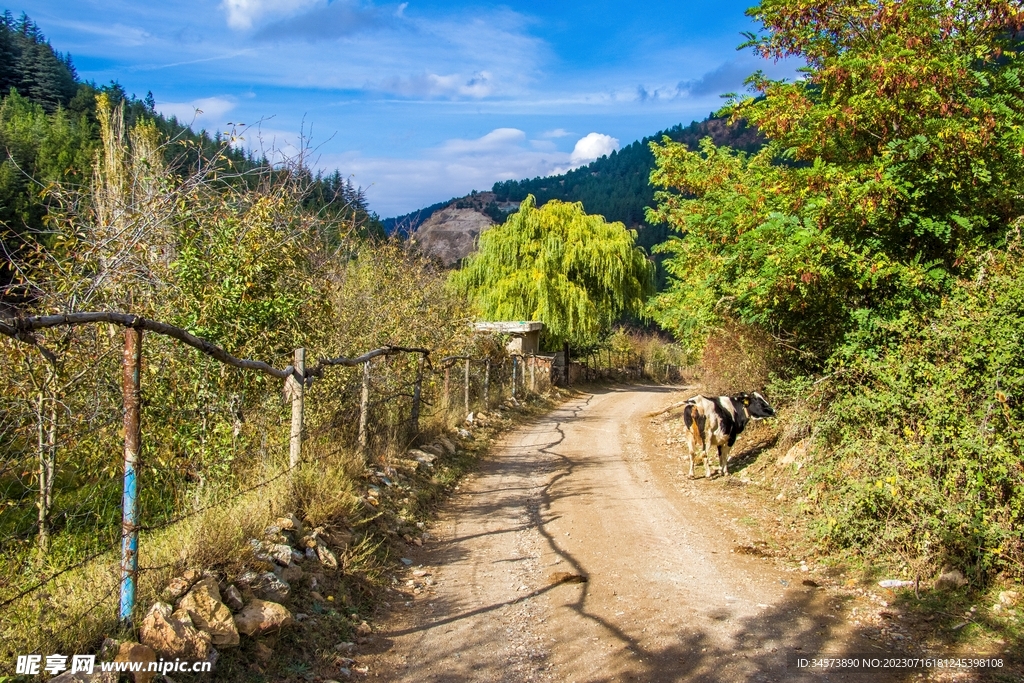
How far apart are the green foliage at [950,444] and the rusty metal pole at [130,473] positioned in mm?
5731

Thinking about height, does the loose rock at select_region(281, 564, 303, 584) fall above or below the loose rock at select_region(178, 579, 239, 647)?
below

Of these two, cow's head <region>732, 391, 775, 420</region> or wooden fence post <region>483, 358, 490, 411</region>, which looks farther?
wooden fence post <region>483, 358, 490, 411</region>

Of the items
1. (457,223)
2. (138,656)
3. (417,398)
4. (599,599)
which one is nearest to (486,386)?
(417,398)

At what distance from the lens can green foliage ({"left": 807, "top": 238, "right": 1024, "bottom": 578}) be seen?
17.8 ft

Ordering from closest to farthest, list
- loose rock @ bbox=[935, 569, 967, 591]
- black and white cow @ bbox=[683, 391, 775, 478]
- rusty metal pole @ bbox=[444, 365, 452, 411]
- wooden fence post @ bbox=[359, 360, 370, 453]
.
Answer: loose rock @ bbox=[935, 569, 967, 591] < wooden fence post @ bbox=[359, 360, 370, 453] < black and white cow @ bbox=[683, 391, 775, 478] < rusty metal pole @ bbox=[444, 365, 452, 411]

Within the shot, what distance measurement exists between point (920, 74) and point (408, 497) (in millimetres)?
7617

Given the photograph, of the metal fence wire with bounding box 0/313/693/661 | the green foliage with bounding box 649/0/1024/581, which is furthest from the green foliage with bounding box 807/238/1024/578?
the metal fence wire with bounding box 0/313/693/661

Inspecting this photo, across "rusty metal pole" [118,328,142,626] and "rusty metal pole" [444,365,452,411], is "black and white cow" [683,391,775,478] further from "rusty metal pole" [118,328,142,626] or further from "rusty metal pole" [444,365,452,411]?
"rusty metal pole" [118,328,142,626]

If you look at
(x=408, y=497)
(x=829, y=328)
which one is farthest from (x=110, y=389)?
(x=829, y=328)

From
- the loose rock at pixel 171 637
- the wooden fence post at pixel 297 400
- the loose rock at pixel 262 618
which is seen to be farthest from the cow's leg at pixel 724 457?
the loose rock at pixel 171 637

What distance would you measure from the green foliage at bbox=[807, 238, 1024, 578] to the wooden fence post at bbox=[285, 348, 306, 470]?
4967 mm

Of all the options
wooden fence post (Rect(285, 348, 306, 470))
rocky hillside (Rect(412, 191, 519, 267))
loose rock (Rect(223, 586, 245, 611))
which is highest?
rocky hillside (Rect(412, 191, 519, 267))

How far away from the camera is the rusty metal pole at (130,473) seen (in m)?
3.64

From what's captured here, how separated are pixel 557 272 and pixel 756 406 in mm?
19041
